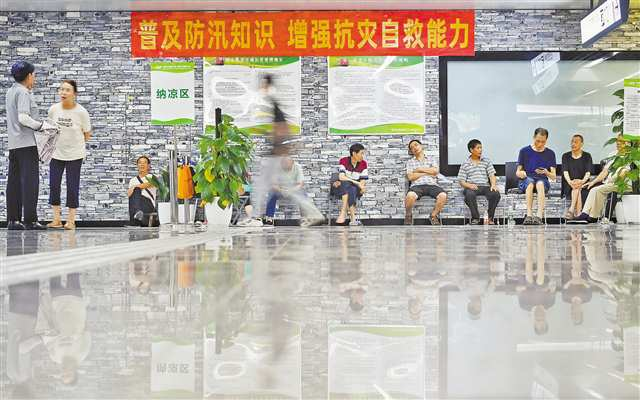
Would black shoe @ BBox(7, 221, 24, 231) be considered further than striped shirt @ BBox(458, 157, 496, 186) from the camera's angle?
No

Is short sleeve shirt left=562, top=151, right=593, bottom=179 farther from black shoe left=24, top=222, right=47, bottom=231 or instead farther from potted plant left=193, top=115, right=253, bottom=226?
black shoe left=24, top=222, right=47, bottom=231

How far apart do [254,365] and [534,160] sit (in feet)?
27.6

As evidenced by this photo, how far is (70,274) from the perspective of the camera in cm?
166

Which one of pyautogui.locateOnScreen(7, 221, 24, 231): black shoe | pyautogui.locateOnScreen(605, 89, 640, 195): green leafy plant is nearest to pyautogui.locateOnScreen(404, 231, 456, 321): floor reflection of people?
pyautogui.locateOnScreen(7, 221, 24, 231): black shoe

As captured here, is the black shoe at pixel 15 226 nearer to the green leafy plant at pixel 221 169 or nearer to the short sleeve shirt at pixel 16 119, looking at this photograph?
the short sleeve shirt at pixel 16 119

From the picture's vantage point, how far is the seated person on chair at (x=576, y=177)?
28.7ft

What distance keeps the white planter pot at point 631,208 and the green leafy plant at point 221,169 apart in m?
4.38

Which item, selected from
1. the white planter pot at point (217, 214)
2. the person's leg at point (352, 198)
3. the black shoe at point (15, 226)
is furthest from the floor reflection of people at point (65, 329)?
the person's leg at point (352, 198)

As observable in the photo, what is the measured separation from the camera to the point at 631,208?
8.05m

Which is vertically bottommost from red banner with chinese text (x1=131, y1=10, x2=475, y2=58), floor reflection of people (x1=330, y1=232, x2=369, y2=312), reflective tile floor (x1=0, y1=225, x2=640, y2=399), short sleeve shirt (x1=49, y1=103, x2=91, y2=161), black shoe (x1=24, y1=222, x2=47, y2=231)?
black shoe (x1=24, y1=222, x2=47, y2=231)

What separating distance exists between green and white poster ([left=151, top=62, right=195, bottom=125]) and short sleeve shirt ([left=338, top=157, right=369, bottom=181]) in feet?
7.01

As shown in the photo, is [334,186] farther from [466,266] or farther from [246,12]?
[466,266]

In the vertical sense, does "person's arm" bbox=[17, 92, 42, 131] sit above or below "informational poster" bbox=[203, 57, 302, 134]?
below

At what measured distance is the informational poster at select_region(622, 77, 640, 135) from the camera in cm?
852
